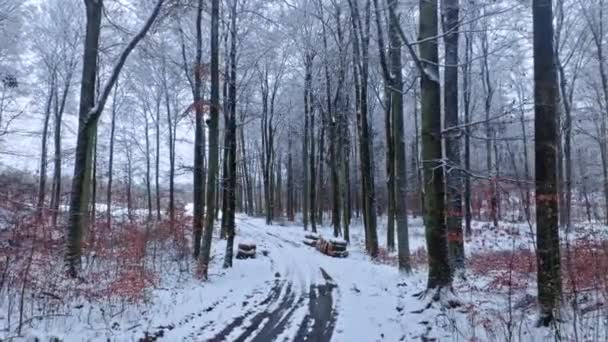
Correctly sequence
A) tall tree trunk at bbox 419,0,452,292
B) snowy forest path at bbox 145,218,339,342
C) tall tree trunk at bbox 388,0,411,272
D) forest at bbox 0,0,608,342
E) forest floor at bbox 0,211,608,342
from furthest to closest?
1. tall tree trunk at bbox 388,0,411,272
2. tall tree trunk at bbox 419,0,452,292
3. snowy forest path at bbox 145,218,339,342
4. forest at bbox 0,0,608,342
5. forest floor at bbox 0,211,608,342

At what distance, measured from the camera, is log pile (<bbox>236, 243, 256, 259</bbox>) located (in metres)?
15.0

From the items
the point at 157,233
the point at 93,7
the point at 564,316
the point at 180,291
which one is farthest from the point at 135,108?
the point at 564,316

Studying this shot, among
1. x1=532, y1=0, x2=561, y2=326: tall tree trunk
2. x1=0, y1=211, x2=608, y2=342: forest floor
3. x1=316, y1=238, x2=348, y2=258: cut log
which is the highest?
x1=532, y1=0, x2=561, y2=326: tall tree trunk

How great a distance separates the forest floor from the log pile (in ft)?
11.8

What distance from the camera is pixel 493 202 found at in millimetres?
6484

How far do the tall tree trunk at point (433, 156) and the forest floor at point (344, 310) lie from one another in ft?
1.96

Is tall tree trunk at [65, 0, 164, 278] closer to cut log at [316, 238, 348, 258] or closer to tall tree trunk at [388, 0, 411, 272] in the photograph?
tall tree trunk at [388, 0, 411, 272]

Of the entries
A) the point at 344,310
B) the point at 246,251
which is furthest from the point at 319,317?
the point at 246,251

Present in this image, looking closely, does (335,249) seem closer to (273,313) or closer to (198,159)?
(198,159)

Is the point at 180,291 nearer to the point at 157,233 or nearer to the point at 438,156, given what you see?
the point at 157,233

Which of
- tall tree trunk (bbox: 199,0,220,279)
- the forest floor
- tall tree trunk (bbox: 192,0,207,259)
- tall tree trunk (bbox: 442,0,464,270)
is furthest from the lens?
tall tree trunk (bbox: 192,0,207,259)

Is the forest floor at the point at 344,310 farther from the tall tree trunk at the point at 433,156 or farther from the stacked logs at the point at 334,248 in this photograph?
the stacked logs at the point at 334,248

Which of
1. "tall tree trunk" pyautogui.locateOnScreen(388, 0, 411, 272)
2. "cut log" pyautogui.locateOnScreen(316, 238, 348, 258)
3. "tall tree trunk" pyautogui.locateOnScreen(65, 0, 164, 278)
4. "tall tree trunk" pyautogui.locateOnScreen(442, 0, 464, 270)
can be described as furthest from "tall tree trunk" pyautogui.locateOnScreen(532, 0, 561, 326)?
"cut log" pyautogui.locateOnScreen(316, 238, 348, 258)

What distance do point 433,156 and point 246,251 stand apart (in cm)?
961
